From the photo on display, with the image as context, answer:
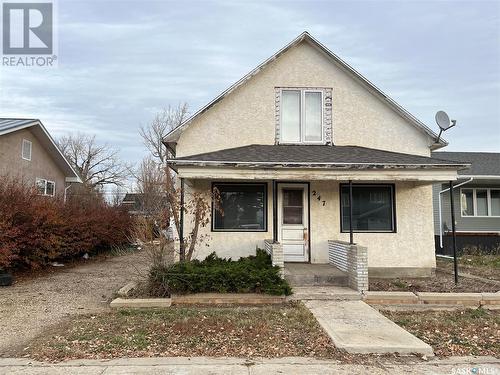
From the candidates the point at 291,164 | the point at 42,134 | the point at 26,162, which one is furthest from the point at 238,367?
the point at 42,134

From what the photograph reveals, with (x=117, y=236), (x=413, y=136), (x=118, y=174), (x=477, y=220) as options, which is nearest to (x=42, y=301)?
(x=413, y=136)

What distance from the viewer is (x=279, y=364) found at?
505 cm

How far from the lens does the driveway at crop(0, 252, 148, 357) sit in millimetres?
6676

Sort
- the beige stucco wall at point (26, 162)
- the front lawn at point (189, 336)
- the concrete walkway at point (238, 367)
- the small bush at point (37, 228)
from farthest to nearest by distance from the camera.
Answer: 1. the beige stucco wall at point (26, 162)
2. the small bush at point (37, 228)
3. the front lawn at point (189, 336)
4. the concrete walkway at point (238, 367)

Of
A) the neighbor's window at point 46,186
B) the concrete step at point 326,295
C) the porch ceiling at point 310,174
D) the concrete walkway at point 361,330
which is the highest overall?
the neighbor's window at point 46,186

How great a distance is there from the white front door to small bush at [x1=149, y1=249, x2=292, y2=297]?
2816 millimetres

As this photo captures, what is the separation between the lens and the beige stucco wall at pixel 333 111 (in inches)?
459

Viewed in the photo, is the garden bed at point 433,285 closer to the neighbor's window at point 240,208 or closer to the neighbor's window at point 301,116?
the neighbor's window at point 240,208

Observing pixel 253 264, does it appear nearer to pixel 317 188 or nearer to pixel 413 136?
pixel 317 188

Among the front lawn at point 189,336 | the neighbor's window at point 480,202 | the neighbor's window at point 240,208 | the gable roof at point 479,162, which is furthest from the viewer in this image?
the neighbor's window at point 480,202

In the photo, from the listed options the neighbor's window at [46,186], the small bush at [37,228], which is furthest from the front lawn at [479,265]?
the neighbor's window at [46,186]

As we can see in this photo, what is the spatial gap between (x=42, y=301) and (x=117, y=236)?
12337 millimetres

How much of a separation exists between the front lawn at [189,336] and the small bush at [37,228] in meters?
5.49

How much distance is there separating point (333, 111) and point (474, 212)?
12050 mm
